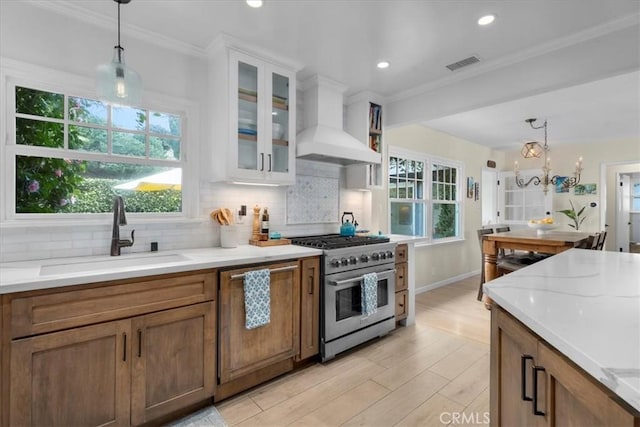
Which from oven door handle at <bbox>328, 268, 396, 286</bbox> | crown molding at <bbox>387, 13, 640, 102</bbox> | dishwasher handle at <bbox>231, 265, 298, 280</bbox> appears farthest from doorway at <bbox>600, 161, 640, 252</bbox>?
dishwasher handle at <bbox>231, 265, 298, 280</bbox>

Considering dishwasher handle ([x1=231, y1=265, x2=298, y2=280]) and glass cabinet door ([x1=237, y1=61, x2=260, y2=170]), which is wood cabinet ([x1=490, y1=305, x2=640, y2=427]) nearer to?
dishwasher handle ([x1=231, y1=265, x2=298, y2=280])

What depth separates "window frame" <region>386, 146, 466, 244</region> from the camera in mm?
4406

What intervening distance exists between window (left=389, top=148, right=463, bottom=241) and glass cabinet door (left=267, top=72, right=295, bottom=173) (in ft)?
6.35

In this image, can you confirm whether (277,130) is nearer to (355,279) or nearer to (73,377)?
(355,279)

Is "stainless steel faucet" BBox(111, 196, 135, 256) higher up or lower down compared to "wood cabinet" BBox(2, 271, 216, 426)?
higher up

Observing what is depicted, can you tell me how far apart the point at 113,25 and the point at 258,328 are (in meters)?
2.38

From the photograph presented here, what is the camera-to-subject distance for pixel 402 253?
340 centimetres

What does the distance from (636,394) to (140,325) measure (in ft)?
6.45

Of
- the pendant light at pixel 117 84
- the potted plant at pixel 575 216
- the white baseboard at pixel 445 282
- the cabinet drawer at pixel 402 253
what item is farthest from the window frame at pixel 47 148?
the potted plant at pixel 575 216

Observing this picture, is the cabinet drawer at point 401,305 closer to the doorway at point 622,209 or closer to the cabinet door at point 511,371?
the cabinet door at point 511,371

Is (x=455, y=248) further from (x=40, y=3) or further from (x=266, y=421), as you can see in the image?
(x=40, y=3)

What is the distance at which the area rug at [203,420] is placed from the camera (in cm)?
187

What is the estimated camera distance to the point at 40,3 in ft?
6.50

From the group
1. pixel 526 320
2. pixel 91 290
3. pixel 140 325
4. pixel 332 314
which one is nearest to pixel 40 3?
pixel 91 290
